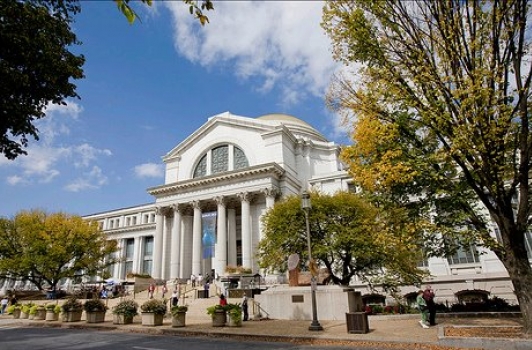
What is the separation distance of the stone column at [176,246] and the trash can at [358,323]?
32775 mm

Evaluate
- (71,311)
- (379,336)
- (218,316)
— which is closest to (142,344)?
(218,316)

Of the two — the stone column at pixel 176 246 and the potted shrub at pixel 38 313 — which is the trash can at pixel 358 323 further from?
the stone column at pixel 176 246

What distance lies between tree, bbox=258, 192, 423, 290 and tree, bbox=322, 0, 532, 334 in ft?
34.8

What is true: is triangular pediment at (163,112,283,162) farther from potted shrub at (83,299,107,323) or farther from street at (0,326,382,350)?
street at (0,326,382,350)

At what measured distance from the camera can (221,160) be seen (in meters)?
49.2

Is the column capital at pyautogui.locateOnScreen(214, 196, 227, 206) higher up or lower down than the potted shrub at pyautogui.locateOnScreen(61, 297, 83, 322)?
higher up

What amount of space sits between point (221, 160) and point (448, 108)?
130 feet

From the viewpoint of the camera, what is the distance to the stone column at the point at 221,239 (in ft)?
131

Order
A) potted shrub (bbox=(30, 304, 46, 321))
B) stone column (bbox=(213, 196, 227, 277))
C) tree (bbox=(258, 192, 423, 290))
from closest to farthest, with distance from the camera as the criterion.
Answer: tree (bbox=(258, 192, 423, 290)), potted shrub (bbox=(30, 304, 46, 321)), stone column (bbox=(213, 196, 227, 277))

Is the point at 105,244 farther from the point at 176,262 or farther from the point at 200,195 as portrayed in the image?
the point at 200,195

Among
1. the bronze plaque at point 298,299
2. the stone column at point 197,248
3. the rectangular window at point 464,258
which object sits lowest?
the bronze plaque at point 298,299

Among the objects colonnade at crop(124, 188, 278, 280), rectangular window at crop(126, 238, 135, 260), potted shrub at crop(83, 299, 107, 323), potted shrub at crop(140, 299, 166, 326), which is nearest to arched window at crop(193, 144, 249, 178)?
colonnade at crop(124, 188, 278, 280)

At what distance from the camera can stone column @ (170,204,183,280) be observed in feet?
141

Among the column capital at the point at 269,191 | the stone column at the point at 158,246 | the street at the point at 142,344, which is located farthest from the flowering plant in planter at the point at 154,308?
the stone column at the point at 158,246
